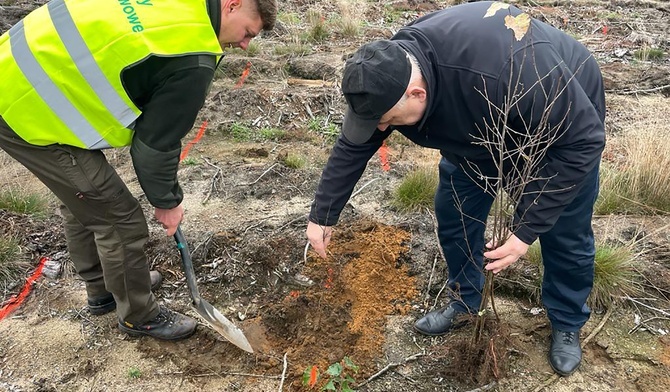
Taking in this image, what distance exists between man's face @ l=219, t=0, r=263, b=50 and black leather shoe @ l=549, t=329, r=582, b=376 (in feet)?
7.00

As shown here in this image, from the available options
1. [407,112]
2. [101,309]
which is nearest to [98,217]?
[101,309]

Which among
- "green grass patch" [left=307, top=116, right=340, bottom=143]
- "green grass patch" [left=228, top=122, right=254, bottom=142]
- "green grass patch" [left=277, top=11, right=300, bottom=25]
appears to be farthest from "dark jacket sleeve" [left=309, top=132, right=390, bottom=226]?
"green grass patch" [left=277, top=11, right=300, bottom=25]

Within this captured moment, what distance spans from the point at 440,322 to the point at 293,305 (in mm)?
836

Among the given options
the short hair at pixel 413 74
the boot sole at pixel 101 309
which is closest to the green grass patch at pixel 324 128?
the boot sole at pixel 101 309

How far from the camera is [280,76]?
22.0 feet

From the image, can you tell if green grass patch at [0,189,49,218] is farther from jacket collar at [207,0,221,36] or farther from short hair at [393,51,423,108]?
short hair at [393,51,423,108]

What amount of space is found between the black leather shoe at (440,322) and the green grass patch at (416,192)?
1.07 m

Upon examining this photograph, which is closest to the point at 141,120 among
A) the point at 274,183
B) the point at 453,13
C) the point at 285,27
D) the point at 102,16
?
the point at 102,16

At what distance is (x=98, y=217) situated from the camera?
251cm

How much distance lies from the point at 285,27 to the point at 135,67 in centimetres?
706

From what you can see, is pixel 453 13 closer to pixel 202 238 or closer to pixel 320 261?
pixel 320 261

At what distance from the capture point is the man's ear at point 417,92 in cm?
190

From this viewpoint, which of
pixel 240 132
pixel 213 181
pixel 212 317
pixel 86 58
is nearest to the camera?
pixel 86 58

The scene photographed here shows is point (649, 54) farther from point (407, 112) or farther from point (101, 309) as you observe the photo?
point (101, 309)
